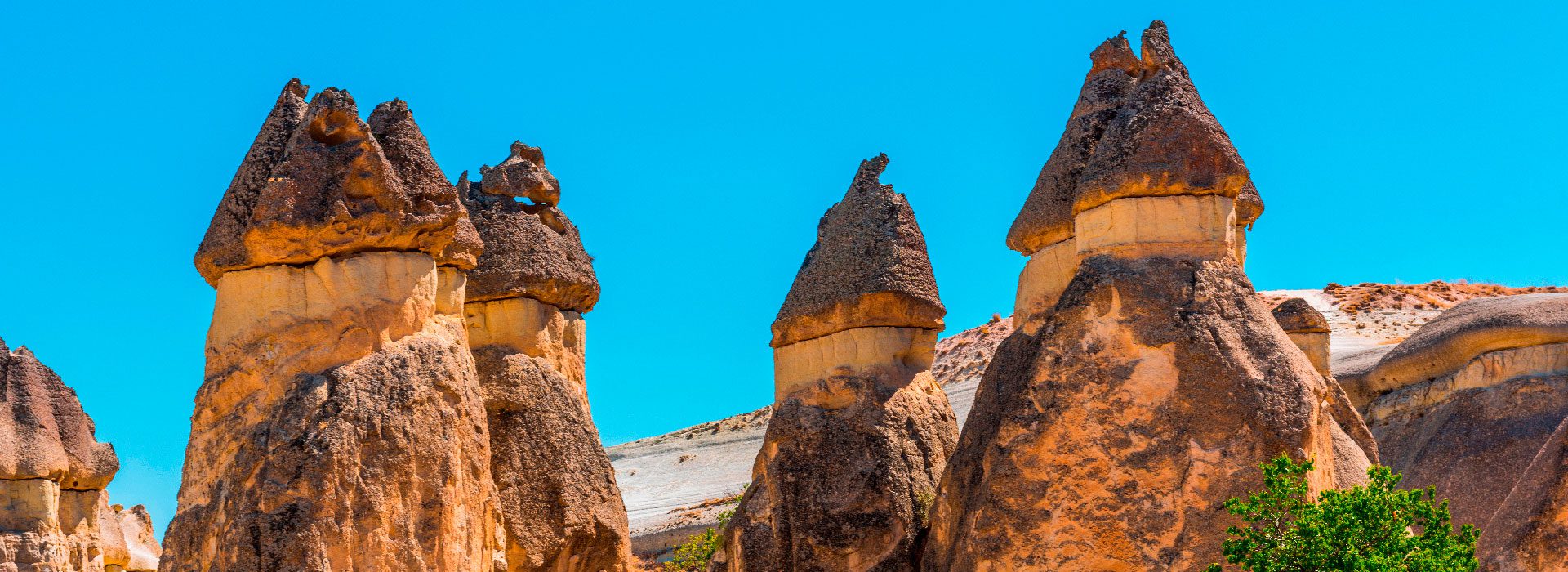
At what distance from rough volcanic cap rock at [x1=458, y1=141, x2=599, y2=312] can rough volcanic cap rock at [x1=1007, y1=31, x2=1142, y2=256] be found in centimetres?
426

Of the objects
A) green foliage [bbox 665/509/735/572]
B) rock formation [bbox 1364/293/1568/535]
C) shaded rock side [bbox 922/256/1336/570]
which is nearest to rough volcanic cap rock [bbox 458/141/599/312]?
shaded rock side [bbox 922/256/1336/570]

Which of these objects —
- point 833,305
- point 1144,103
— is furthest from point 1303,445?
Answer: point 833,305

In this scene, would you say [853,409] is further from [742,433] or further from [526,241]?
[742,433]

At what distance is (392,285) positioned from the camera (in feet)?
43.9

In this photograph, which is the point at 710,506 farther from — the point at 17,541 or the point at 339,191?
the point at 339,191

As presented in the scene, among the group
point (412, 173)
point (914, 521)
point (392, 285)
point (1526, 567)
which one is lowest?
point (1526, 567)

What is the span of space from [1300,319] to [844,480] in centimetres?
771

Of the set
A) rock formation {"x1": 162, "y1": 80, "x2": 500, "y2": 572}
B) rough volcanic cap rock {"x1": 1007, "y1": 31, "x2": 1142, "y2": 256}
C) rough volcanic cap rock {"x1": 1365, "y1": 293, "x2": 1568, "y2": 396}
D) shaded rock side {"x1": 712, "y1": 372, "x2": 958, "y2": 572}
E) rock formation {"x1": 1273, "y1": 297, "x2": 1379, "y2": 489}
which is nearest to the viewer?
rock formation {"x1": 162, "y1": 80, "x2": 500, "y2": 572}

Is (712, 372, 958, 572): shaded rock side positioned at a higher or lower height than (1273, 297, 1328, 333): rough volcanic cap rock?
lower

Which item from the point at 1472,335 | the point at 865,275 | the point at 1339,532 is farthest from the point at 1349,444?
the point at 1472,335

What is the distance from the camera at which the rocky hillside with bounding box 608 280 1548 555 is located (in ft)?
121

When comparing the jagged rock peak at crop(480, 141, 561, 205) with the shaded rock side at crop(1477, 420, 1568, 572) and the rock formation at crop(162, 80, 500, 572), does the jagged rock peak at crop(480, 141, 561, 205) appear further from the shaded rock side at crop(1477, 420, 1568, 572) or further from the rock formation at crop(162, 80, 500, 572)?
the shaded rock side at crop(1477, 420, 1568, 572)

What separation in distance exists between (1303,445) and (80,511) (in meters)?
15.6

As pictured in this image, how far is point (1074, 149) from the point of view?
1631 centimetres
